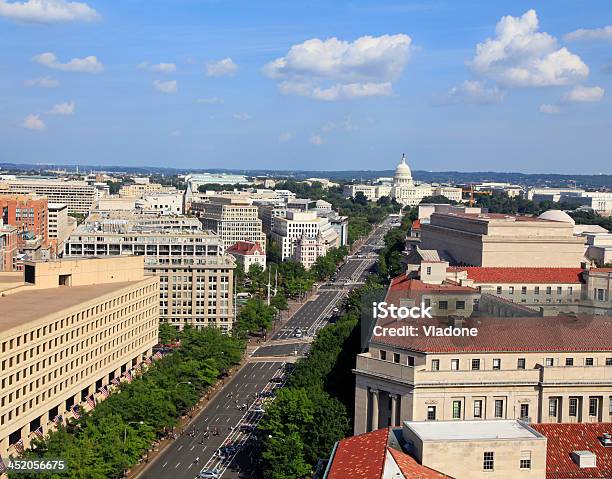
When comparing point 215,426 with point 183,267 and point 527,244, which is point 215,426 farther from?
point 527,244

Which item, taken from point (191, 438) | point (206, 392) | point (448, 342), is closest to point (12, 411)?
point (191, 438)

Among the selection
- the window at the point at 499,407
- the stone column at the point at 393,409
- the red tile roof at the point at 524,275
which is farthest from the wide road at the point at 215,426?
the red tile roof at the point at 524,275

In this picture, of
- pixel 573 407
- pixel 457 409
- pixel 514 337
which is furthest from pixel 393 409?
pixel 573 407

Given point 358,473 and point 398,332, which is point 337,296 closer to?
point 398,332

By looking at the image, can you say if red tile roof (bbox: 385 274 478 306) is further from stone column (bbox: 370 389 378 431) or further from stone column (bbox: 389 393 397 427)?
stone column (bbox: 389 393 397 427)

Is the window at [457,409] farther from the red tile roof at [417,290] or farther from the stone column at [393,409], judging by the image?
the red tile roof at [417,290]
